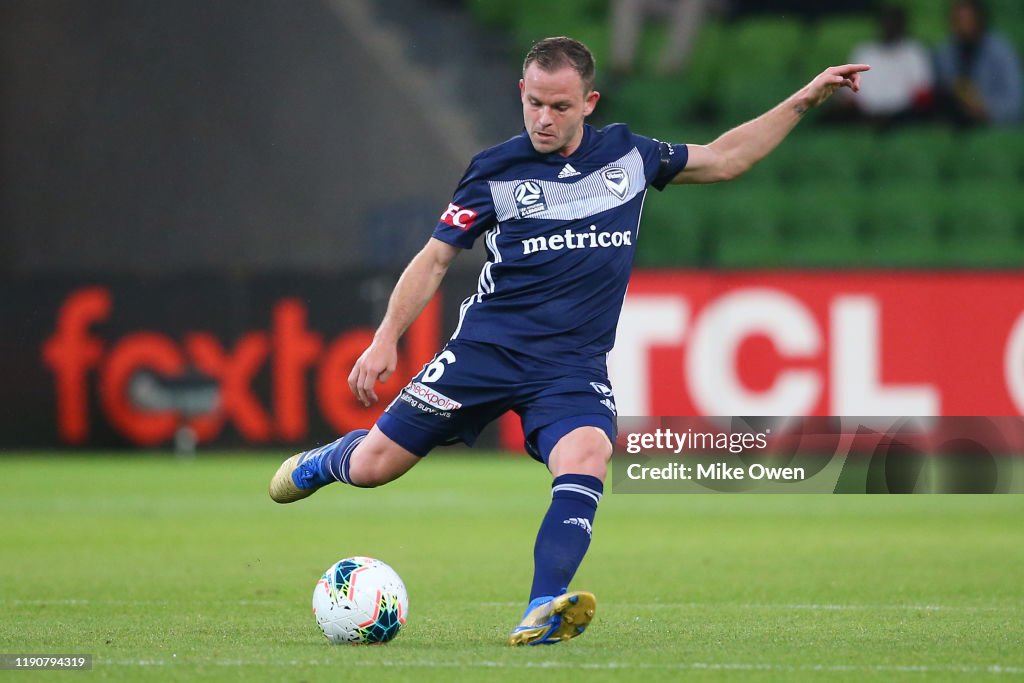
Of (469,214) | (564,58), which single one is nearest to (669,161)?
(564,58)

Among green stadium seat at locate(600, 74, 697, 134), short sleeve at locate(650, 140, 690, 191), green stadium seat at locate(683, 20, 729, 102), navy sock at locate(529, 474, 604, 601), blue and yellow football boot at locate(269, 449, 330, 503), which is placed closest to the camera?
navy sock at locate(529, 474, 604, 601)

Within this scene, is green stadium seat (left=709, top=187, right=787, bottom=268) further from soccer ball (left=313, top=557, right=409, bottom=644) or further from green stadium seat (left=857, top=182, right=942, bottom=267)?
soccer ball (left=313, top=557, right=409, bottom=644)

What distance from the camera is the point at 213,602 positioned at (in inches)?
276

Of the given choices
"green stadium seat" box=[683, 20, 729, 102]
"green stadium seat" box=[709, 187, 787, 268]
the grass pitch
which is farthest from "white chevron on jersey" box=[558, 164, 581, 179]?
"green stadium seat" box=[683, 20, 729, 102]

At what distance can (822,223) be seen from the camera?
16.7m

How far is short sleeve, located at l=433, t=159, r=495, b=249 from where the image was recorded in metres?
6.01

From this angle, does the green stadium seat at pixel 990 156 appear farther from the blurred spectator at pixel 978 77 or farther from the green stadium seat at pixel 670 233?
the green stadium seat at pixel 670 233

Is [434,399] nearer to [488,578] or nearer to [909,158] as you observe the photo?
[488,578]

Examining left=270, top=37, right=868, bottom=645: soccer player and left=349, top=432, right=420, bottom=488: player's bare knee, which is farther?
left=349, top=432, right=420, bottom=488: player's bare knee

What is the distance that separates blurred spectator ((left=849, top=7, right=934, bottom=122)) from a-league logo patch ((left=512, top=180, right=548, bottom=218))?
468 inches

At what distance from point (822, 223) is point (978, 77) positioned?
2480mm

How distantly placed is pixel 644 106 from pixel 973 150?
11.5 feet

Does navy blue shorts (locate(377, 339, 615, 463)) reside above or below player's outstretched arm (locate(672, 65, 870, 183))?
below

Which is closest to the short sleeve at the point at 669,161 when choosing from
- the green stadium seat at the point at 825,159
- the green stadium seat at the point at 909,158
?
the green stadium seat at the point at 825,159
